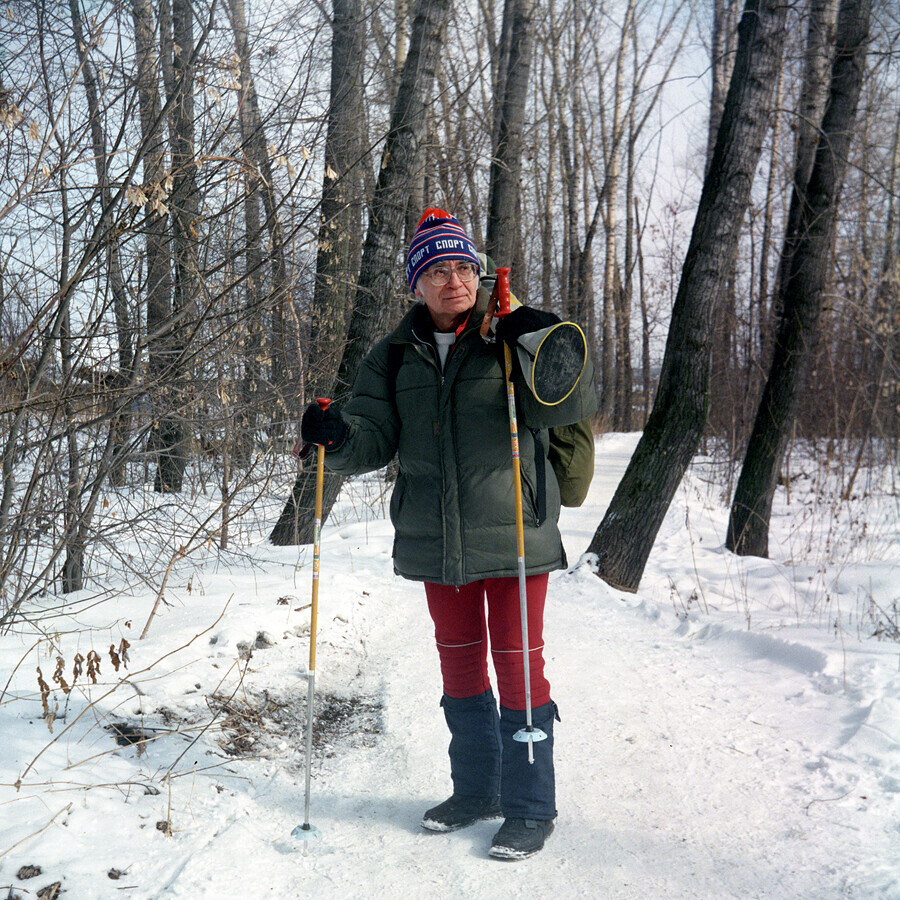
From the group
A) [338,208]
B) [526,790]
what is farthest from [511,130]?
[526,790]

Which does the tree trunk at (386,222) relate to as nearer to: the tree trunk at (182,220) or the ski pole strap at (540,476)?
the tree trunk at (182,220)

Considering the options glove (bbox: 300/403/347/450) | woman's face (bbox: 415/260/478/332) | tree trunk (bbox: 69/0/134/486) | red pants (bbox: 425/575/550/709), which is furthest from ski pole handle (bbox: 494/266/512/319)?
tree trunk (bbox: 69/0/134/486)

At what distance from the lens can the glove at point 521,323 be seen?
2.48 meters

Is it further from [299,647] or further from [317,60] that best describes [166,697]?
[317,60]

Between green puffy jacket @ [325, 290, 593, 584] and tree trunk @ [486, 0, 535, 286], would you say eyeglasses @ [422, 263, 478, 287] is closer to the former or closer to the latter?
green puffy jacket @ [325, 290, 593, 584]

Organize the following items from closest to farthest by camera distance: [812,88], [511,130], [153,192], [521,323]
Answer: [521,323] < [153,192] < [812,88] < [511,130]

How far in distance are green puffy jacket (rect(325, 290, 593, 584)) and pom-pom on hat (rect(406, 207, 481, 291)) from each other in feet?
0.48

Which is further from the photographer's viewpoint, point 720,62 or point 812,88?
point 720,62

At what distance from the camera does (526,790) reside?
102 inches

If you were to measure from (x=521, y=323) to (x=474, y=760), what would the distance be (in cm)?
159

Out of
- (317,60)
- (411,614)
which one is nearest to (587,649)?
(411,614)

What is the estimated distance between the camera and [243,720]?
11.0 ft

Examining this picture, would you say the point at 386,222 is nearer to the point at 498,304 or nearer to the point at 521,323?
the point at 498,304

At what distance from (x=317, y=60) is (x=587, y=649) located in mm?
3832
